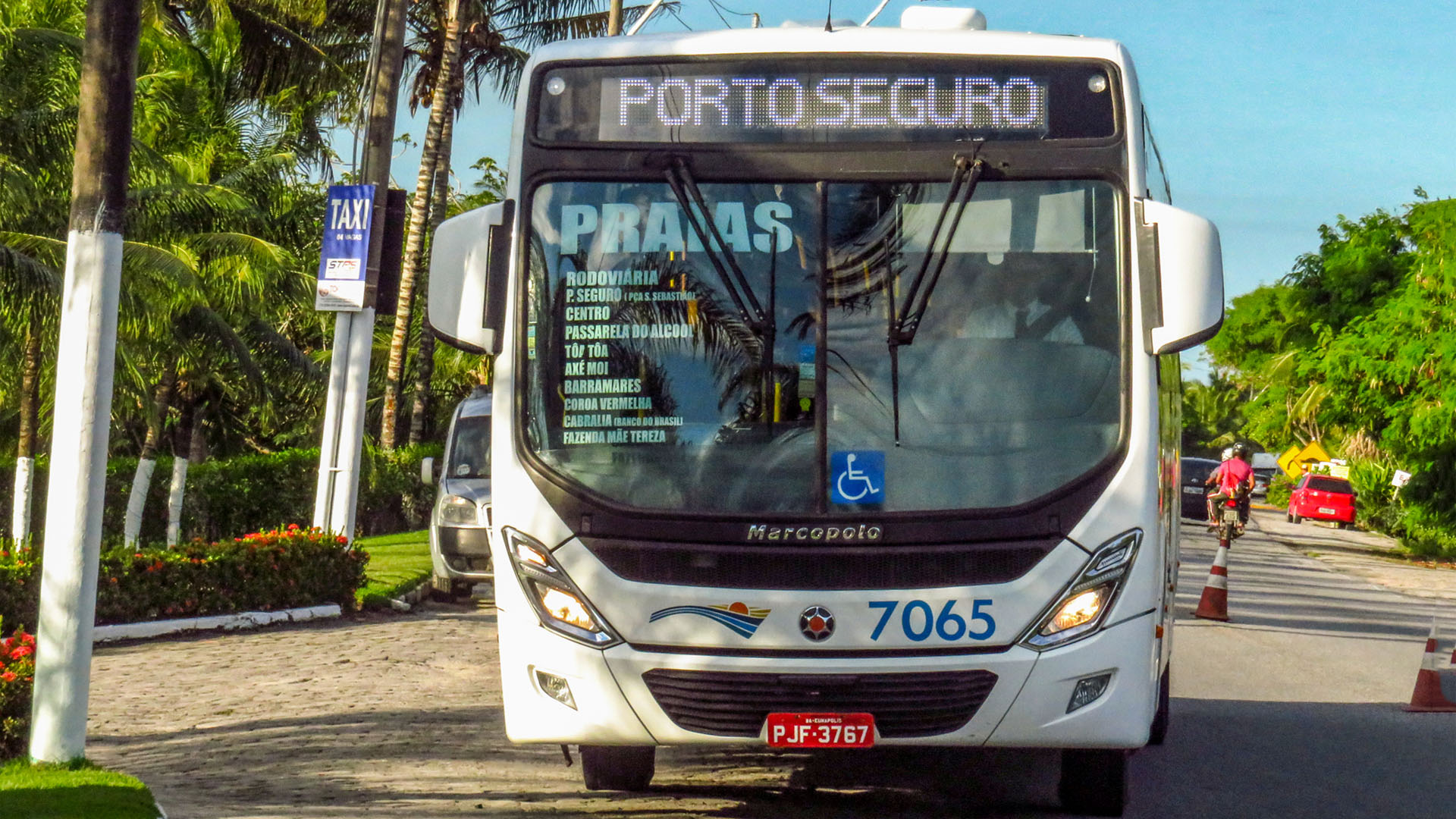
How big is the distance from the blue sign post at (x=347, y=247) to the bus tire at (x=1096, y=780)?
9.84 metres

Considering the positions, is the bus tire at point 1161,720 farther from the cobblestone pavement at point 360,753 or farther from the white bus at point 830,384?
the white bus at point 830,384

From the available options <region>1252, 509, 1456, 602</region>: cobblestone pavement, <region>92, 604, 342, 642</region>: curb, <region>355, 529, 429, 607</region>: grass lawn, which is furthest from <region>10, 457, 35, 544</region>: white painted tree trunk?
<region>1252, 509, 1456, 602</region>: cobblestone pavement

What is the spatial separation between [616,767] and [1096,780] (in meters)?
1.96

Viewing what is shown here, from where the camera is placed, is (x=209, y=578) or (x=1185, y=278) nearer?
(x=1185, y=278)

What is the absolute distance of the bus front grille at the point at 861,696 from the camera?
589 cm

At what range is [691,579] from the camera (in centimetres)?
598

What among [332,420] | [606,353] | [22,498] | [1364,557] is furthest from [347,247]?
[1364,557]

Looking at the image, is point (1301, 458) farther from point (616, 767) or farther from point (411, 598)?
point (616, 767)

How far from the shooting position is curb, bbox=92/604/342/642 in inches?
504

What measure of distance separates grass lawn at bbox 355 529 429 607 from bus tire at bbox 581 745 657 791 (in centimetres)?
907

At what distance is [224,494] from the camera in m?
22.6

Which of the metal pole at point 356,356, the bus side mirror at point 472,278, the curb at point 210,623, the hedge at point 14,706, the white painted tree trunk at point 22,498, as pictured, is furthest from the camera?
the metal pole at point 356,356

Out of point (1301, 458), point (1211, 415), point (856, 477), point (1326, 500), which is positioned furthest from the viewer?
point (1211, 415)

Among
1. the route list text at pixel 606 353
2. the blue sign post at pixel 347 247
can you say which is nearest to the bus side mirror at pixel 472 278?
the route list text at pixel 606 353
